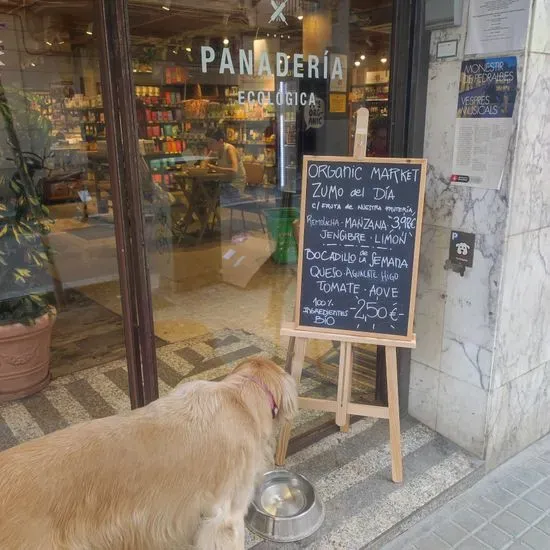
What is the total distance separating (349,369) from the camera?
2.72 metres

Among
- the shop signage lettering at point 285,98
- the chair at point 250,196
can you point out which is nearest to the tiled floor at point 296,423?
the chair at point 250,196

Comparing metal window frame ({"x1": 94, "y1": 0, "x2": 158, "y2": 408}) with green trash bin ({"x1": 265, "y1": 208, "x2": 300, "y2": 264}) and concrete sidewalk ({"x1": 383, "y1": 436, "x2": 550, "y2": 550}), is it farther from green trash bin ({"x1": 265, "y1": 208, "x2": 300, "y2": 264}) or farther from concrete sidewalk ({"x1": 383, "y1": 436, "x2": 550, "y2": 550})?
green trash bin ({"x1": 265, "y1": 208, "x2": 300, "y2": 264})

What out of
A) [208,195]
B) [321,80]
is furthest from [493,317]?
[208,195]

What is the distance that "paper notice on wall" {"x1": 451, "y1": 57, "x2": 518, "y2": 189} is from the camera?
8.21 ft

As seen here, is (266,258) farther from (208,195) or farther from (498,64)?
(498,64)

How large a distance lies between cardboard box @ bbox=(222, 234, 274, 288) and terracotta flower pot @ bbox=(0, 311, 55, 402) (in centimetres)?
212

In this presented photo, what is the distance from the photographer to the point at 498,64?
2512 mm

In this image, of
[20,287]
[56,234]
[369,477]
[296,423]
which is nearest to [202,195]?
[56,234]

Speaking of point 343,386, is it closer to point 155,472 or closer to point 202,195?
point 155,472

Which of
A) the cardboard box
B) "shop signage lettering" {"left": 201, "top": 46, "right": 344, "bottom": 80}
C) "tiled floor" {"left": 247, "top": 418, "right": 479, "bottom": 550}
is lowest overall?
"tiled floor" {"left": 247, "top": 418, "right": 479, "bottom": 550}

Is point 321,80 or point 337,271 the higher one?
point 321,80

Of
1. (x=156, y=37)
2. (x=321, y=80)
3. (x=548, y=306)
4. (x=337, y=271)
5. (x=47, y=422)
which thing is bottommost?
(x=47, y=422)

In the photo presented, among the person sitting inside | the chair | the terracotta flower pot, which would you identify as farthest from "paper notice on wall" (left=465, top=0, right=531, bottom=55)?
the person sitting inside

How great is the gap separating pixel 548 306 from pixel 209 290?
10.5 ft
